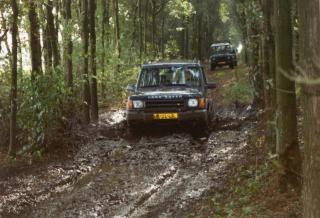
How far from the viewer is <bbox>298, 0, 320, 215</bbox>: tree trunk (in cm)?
369

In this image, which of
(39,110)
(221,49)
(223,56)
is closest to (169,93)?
(39,110)

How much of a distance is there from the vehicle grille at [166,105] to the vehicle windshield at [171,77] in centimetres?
101

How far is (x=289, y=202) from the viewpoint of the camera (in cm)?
645

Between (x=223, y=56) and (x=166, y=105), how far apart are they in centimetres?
2962

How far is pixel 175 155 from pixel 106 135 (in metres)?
3.03

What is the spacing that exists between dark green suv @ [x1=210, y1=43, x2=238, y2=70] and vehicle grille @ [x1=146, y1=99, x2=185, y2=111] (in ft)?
96.3

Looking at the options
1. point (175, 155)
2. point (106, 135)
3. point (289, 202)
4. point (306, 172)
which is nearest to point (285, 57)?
point (289, 202)

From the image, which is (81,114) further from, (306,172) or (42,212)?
(306,172)

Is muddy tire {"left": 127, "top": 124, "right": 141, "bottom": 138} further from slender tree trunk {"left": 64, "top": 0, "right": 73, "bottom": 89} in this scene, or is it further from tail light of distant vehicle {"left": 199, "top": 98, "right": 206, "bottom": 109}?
slender tree trunk {"left": 64, "top": 0, "right": 73, "bottom": 89}

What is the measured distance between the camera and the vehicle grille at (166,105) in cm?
1265

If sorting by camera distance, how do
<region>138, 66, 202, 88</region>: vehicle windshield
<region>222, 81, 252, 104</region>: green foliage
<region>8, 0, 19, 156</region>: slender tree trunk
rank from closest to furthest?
<region>8, 0, 19, 156</region>: slender tree trunk → <region>138, 66, 202, 88</region>: vehicle windshield → <region>222, 81, 252, 104</region>: green foliage

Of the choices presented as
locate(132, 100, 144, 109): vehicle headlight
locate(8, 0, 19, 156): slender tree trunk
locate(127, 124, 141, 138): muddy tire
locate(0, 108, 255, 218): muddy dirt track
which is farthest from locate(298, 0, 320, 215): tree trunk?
locate(127, 124, 141, 138): muddy tire

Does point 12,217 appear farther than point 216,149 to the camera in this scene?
No

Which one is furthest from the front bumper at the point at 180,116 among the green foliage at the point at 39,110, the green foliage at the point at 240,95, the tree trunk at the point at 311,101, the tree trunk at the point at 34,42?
the tree trunk at the point at 311,101
